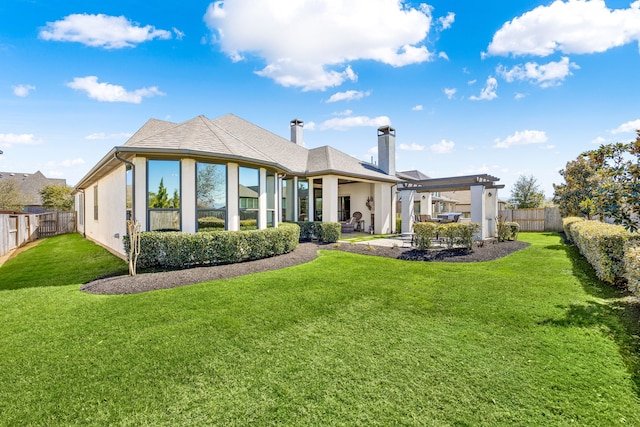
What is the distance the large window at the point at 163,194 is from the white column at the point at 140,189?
107mm

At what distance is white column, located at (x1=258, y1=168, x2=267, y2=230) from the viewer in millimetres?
10639

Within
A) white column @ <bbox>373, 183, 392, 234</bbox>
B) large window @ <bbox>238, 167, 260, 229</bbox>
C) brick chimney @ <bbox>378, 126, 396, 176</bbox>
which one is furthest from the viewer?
brick chimney @ <bbox>378, 126, 396, 176</bbox>

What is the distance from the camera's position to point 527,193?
29.3 metres

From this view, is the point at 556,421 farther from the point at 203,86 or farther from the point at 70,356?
the point at 203,86

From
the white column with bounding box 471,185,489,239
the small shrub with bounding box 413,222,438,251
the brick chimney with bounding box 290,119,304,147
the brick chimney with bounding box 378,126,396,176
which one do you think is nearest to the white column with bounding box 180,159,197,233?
the small shrub with bounding box 413,222,438,251

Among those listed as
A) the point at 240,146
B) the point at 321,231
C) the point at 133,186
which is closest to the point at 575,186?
the point at 321,231

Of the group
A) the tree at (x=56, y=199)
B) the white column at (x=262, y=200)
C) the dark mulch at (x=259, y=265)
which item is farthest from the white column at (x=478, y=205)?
the tree at (x=56, y=199)

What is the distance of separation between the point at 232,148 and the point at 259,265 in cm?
426

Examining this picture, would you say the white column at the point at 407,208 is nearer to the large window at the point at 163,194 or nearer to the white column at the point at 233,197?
the white column at the point at 233,197

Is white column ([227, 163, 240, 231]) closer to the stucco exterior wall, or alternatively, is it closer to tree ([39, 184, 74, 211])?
the stucco exterior wall

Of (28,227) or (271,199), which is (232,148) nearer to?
(271,199)

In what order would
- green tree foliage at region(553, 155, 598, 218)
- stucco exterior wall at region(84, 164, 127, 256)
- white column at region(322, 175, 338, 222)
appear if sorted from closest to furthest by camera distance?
stucco exterior wall at region(84, 164, 127, 256)
white column at region(322, 175, 338, 222)
green tree foliage at region(553, 155, 598, 218)

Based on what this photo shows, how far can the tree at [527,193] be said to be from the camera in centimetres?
2861

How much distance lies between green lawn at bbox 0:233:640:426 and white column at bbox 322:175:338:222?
9335 millimetres
